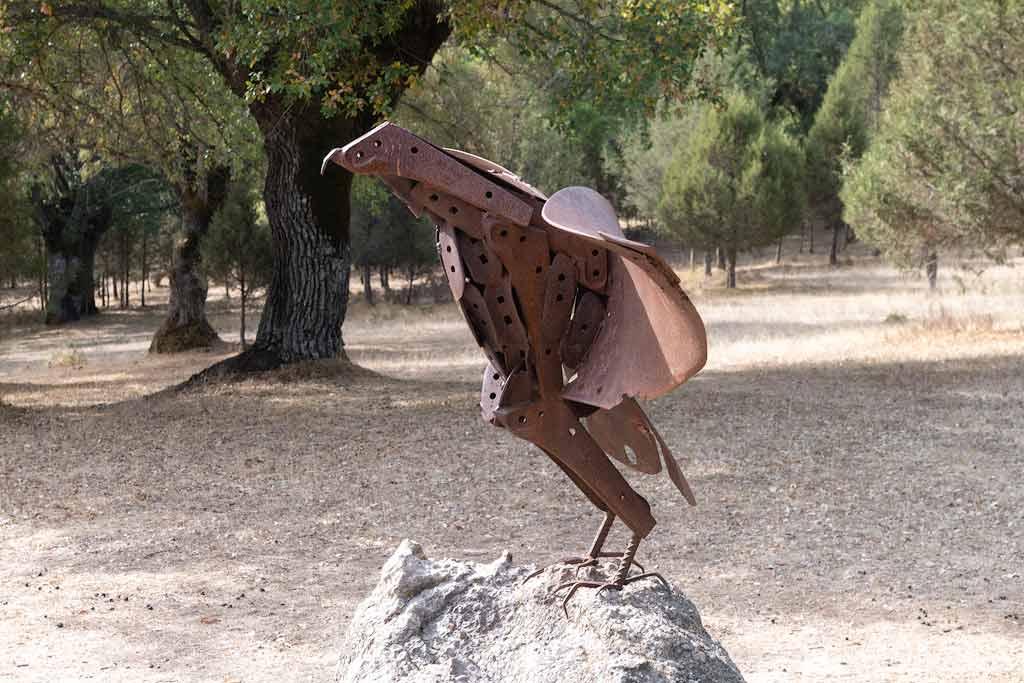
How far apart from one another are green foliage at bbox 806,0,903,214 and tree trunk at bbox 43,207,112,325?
68.3ft

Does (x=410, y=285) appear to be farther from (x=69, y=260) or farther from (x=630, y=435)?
(x=630, y=435)

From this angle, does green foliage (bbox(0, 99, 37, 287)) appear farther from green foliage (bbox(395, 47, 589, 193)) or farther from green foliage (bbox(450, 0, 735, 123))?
green foliage (bbox(450, 0, 735, 123))

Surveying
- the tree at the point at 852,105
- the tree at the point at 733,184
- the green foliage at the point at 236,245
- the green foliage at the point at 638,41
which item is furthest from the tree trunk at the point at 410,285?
the green foliage at the point at 638,41

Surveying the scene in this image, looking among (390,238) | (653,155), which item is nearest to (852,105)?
(653,155)

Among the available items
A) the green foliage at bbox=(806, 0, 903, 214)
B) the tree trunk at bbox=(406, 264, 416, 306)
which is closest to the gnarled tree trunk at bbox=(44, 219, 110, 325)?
the tree trunk at bbox=(406, 264, 416, 306)

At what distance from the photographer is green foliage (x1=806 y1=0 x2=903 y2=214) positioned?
3750 centimetres

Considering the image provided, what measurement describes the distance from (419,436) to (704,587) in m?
4.02

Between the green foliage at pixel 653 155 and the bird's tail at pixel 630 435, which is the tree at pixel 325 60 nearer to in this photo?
the bird's tail at pixel 630 435

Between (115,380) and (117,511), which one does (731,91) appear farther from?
(117,511)

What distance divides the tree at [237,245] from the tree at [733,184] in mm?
16042

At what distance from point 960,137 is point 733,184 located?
15.9m

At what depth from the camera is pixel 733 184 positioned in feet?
105

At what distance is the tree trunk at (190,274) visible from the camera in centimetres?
2034

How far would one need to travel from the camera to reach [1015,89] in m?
15.5
